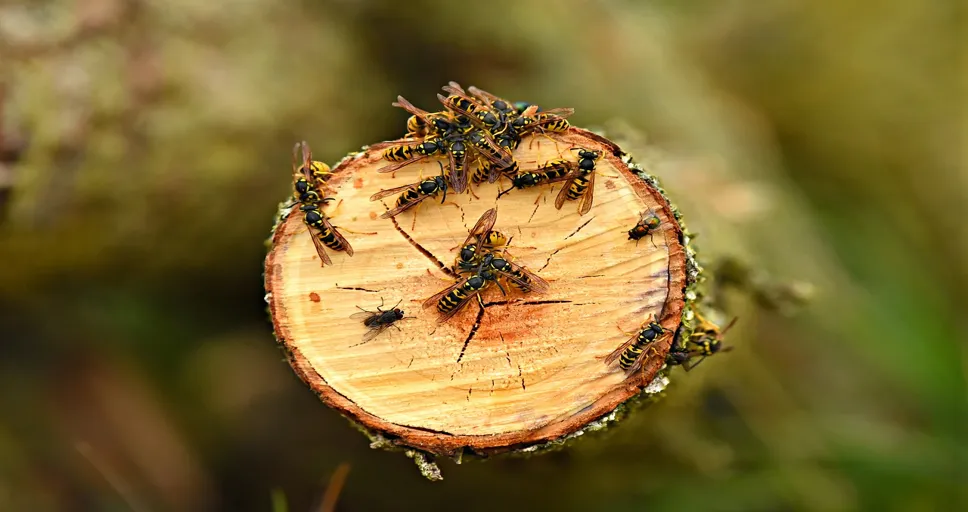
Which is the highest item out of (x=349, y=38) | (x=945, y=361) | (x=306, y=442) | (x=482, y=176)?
(x=349, y=38)

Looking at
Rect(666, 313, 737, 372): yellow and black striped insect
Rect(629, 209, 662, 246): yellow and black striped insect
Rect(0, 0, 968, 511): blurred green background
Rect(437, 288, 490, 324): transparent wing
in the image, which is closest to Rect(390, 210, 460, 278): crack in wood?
Rect(437, 288, 490, 324): transparent wing

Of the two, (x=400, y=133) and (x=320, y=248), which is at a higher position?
(x=400, y=133)

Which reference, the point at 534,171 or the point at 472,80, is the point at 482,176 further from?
the point at 472,80

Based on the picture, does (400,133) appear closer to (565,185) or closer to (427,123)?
(427,123)

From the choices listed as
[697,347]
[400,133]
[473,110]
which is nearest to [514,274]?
[473,110]

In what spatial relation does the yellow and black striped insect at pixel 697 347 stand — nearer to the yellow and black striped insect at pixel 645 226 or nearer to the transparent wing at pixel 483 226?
the yellow and black striped insect at pixel 645 226

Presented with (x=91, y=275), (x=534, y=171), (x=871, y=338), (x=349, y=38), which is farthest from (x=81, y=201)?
(x=871, y=338)
